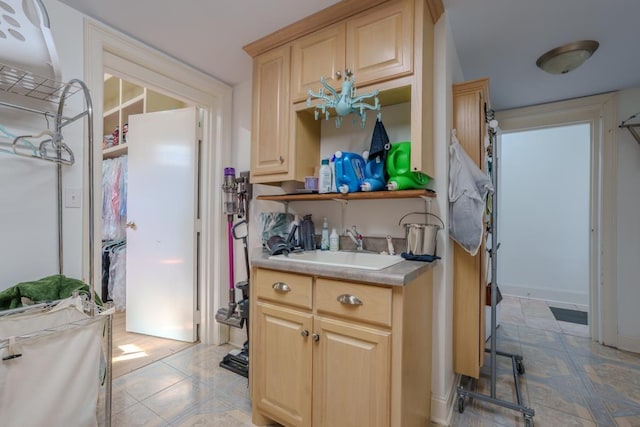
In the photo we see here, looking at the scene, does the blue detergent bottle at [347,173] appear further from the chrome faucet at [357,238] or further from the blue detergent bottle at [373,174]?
the chrome faucet at [357,238]

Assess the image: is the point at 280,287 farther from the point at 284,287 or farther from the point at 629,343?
the point at 629,343

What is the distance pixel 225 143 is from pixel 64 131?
111 cm

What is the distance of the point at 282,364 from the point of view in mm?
1412

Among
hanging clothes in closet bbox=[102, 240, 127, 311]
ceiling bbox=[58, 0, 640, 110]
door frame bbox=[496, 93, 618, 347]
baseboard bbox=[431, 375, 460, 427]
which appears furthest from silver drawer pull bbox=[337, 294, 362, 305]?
hanging clothes in closet bbox=[102, 240, 127, 311]

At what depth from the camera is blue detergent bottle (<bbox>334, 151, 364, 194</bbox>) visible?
5.31ft

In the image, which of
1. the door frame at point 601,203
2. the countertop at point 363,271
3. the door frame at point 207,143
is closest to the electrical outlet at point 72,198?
the door frame at point 207,143

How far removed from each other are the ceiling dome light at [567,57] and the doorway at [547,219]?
5.39 ft

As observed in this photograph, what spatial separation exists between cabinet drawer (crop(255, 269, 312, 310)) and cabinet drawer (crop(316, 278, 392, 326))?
2.7 inches

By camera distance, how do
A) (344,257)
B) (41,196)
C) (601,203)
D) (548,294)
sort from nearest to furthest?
(41,196), (344,257), (601,203), (548,294)

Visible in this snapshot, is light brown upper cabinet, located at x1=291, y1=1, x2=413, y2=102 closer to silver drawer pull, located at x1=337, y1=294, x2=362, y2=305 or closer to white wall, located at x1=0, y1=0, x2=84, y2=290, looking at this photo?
silver drawer pull, located at x1=337, y1=294, x2=362, y2=305

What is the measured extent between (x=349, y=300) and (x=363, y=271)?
142 mm

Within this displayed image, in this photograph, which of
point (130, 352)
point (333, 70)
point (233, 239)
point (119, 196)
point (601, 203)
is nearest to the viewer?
point (333, 70)

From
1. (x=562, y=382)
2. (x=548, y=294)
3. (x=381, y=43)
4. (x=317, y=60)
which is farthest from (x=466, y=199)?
(x=548, y=294)

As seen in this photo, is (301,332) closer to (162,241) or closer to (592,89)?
(162,241)
